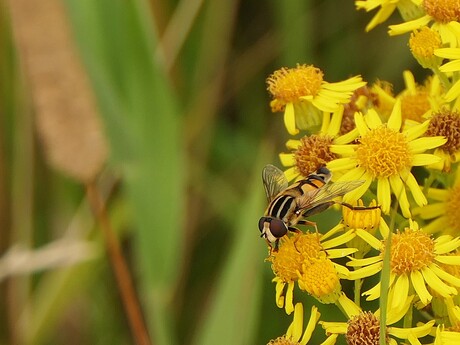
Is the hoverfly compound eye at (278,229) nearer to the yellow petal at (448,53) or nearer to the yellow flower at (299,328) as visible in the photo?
the yellow flower at (299,328)

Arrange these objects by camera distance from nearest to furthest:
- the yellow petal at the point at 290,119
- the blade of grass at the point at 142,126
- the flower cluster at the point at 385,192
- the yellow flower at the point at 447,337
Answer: the yellow flower at the point at 447,337 → the flower cluster at the point at 385,192 → the yellow petal at the point at 290,119 → the blade of grass at the point at 142,126

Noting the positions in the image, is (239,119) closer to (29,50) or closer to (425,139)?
(29,50)

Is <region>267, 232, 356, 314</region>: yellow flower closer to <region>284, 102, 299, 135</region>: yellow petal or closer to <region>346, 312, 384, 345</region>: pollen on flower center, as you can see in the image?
<region>346, 312, 384, 345</region>: pollen on flower center

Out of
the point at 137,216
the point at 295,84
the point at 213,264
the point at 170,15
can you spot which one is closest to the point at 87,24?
the point at 137,216

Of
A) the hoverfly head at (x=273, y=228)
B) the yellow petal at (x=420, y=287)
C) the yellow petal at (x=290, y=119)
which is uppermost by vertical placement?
the yellow petal at (x=290, y=119)

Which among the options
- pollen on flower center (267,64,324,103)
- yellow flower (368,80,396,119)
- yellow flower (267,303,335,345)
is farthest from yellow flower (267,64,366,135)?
yellow flower (267,303,335,345)

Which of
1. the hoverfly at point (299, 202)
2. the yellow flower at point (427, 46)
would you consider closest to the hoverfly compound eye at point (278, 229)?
the hoverfly at point (299, 202)
